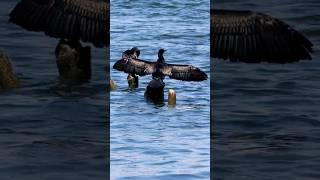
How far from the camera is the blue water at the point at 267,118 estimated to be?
14008 millimetres

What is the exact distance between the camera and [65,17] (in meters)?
18.4

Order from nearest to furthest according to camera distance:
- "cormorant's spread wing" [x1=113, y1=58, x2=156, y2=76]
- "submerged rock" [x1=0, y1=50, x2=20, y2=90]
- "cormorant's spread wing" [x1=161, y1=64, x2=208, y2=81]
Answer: "cormorant's spread wing" [x1=161, y1=64, x2=208, y2=81] < "cormorant's spread wing" [x1=113, y1=58, x2=156, y2=76] < "submerged rock" [x1=0, y1=50, x2=20, y2=90]

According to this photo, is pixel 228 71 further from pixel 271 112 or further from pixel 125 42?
pixel 125 42

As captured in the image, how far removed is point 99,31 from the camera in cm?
1792

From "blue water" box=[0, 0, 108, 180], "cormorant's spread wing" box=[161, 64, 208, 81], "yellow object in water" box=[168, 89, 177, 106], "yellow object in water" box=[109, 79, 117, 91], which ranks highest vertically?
"cormorant's spread wing" box=[161, 64, 208, 81]

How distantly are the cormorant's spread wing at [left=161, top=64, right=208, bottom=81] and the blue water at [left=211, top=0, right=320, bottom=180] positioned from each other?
1.01 metres

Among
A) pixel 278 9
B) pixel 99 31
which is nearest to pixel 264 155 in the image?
pixel 99 31

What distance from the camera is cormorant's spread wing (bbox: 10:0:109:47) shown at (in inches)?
712

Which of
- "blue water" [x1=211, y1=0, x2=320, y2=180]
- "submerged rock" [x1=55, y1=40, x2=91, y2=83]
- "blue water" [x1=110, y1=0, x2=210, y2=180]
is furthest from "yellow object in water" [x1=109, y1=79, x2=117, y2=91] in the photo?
"submerged rock" [x1=55, y1=40, x2=91, y2=83]

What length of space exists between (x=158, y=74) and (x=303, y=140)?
82.4 inches

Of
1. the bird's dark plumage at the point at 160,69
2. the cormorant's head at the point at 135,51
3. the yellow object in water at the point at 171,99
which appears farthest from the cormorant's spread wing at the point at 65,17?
the yellow object in water at the point at 171,99

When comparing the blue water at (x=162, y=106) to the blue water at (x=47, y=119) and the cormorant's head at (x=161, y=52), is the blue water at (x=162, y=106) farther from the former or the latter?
the blue water at (x=47, y=119)

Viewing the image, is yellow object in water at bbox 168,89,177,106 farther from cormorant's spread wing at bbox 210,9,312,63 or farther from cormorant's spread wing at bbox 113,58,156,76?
cormorant's spread wing at bbox 210,9,312,63

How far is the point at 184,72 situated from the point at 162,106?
443 millimetres
